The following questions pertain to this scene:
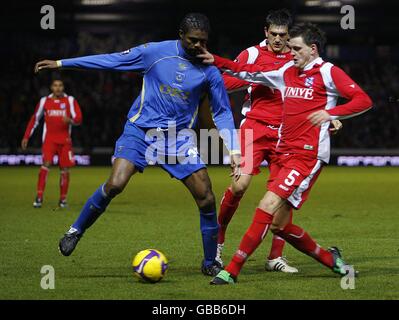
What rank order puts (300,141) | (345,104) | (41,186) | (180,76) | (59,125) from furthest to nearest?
(59,125) → (41,186) → (180,76) → (300,141) → (345,104)

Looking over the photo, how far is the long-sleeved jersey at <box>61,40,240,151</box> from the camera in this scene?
7516mm

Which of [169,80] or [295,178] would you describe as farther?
[169,80]

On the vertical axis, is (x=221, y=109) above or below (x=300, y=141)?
above

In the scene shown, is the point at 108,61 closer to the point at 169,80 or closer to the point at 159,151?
the point at 169,80

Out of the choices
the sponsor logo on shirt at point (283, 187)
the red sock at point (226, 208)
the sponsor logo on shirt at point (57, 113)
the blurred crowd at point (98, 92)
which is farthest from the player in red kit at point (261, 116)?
the blurred crowd at point (98, 92)

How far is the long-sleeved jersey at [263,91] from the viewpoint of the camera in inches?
326

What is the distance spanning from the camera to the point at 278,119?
8375mm

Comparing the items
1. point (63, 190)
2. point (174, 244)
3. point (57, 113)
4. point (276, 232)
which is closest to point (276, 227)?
point (276, 232)

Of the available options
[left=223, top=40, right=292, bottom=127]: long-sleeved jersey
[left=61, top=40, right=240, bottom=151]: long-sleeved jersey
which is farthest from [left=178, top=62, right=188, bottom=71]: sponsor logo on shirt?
[left=223, top=40, right=292, bottom=127]: long-sleeved jersey

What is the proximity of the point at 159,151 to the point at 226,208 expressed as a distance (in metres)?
1.15

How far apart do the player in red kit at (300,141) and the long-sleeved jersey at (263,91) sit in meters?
0.81

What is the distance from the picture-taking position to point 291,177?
7.12 metres

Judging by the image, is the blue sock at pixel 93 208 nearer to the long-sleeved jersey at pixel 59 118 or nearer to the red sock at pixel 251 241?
the red sock at pixel 251 241
